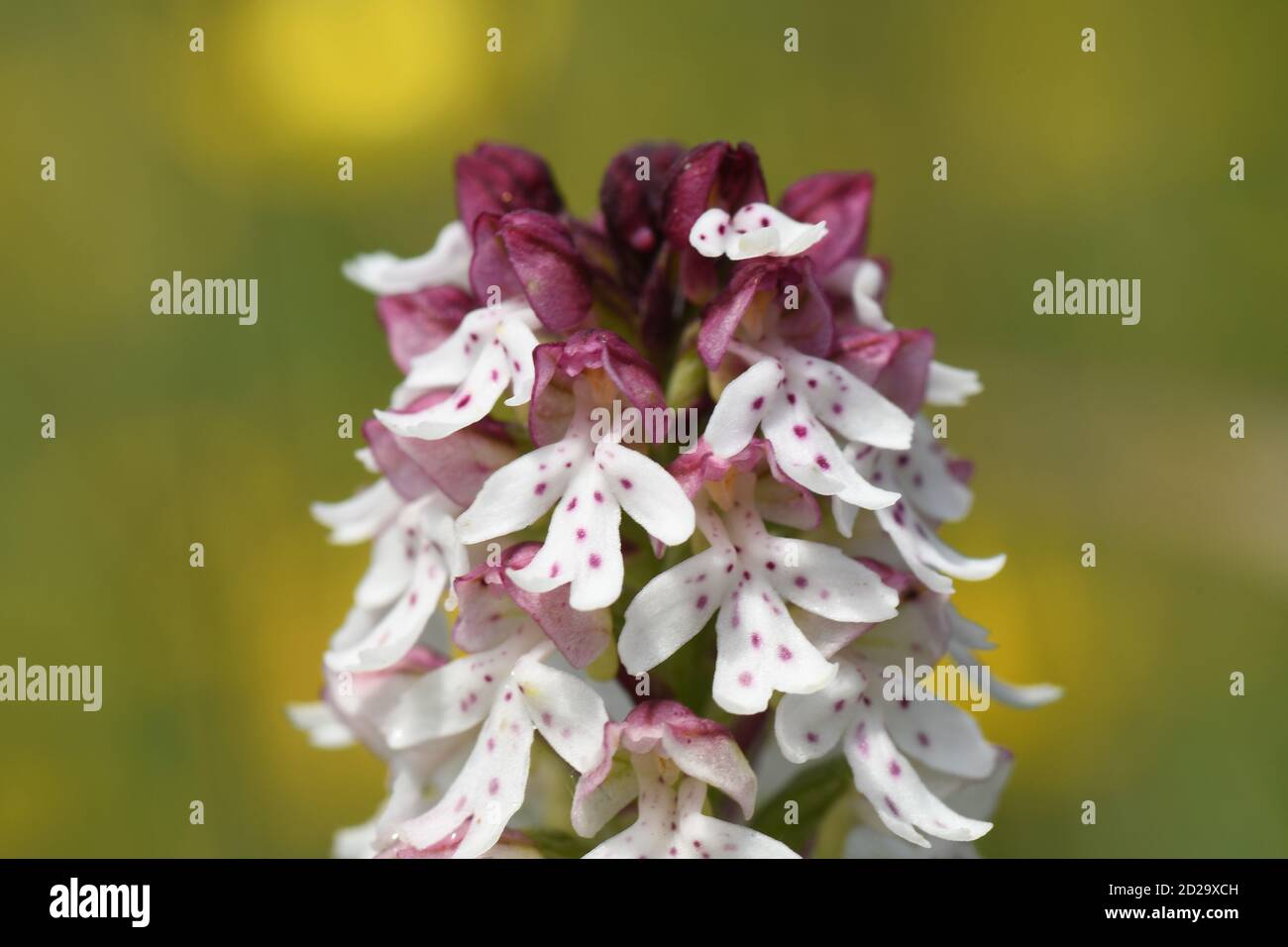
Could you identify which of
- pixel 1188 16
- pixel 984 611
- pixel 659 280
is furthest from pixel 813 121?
pixel 659 280

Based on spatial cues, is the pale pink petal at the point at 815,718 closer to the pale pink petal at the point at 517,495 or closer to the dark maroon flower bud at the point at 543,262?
the pale pink petal at the point at 517,495

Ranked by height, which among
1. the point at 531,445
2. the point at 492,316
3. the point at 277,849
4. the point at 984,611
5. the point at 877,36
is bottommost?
the point at 277,849

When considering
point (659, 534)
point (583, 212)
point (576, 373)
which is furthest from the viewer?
point (583, 212)

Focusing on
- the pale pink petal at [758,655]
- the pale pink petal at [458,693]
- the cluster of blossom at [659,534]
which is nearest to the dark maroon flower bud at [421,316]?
the cluster of blossom at [659,534]

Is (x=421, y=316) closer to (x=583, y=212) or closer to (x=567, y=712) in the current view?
(x=567, y=712)

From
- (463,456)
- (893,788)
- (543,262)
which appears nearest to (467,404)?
(463,456)

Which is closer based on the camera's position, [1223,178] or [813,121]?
[1223,178]

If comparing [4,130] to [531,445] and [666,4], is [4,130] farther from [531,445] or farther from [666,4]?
[531,445]

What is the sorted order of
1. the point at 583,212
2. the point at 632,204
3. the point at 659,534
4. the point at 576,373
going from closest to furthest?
the point at 659,534
the point at 576,373
the point at 632,204
the point at 583,212
